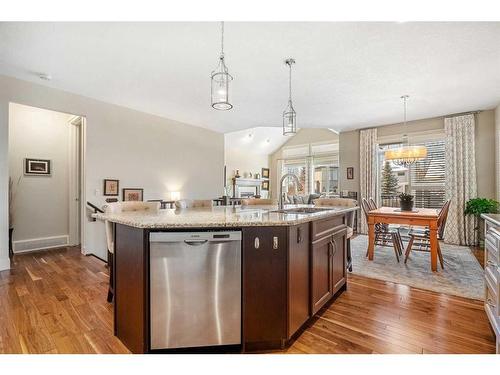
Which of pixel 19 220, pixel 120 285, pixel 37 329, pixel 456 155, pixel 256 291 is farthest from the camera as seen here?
pixel 456 155

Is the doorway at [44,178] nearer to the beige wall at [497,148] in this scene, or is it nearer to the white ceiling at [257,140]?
the white ceiling at [257,140]

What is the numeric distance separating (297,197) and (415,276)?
5.56 meters

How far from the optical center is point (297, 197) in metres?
8.55

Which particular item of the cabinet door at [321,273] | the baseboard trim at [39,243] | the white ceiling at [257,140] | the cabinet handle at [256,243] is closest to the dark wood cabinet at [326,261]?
the cabinet door at [321,273]

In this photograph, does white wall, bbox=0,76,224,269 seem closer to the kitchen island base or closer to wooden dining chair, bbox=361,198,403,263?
the kitchen island base

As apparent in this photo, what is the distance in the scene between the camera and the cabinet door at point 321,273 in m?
1.98

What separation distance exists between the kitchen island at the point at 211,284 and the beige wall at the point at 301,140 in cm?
785

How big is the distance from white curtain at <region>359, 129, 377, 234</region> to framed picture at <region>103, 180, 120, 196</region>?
5.42 metres

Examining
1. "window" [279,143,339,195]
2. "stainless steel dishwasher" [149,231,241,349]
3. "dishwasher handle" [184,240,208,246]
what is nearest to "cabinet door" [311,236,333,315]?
"stainless steel dishwasher" [149,231,241,349]

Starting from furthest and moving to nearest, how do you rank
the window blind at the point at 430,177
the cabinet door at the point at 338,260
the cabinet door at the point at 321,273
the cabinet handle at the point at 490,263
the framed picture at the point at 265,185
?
the framed picture at the point at 265,185 → the window blind at the point at 430,177 → the cabinet door at the point at 338,260 → the cabinet door at the point at 321,273 → the cabinet handle at the point at 490,263

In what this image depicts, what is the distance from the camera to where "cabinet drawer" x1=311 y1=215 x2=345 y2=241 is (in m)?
2.00

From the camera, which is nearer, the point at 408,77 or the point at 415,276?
the point at 415,276
